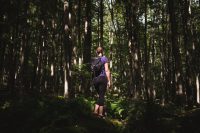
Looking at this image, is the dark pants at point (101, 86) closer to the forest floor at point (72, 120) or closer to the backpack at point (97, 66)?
the backpack at point (97, 66)

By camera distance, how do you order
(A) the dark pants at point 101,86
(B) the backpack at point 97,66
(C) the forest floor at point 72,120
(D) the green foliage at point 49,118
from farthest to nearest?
1. (B) the backpack at point 97,66
2. (A) the dark pants at point 101,86
3. (C) the forest floor at point 72,120
4. (D) the green foliage at point 49,118

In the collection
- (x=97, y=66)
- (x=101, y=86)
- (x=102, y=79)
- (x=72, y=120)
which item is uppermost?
(x=97, y=66)

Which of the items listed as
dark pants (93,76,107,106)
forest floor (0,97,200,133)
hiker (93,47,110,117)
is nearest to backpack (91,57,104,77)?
hiker (93,47,110,117)

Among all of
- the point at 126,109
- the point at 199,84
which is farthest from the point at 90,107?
the point at 199,84

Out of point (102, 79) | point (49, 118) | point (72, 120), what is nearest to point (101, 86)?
point (102, 79)

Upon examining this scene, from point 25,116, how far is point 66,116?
158 centimetres

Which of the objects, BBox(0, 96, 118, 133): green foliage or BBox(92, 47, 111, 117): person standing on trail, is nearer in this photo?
BBox(0, 96, 118, 133): green foliage

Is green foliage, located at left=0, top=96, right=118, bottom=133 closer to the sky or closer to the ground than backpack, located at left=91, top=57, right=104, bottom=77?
closer to the ground

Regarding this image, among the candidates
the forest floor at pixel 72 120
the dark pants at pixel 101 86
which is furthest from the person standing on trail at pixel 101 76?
the forest floor at pixel 72 120

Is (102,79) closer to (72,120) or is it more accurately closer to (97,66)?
(97,66)

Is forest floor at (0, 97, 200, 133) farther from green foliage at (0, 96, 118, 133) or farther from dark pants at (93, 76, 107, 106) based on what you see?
dark pants at (93, 76, 107, 106)

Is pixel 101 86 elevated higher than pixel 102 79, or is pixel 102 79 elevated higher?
pixel 102 79

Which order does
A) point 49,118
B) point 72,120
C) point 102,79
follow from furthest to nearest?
point 102,79, point 49,118, point 72,120

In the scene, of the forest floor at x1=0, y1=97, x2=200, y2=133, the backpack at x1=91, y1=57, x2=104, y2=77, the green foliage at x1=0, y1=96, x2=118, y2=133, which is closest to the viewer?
the green foliage at x1=0, y1=96, x2=118, y2=133
